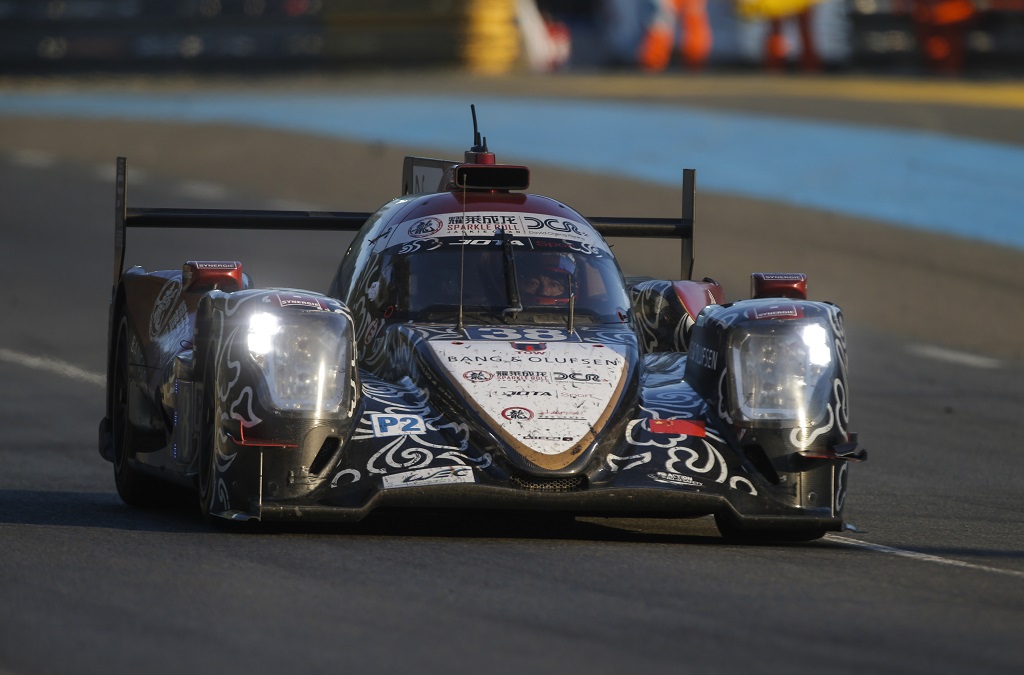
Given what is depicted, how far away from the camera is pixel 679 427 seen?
7.70 metres

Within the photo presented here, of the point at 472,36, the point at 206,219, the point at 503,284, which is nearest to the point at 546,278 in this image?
the point at 503,284

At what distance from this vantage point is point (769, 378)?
7773 millimetres

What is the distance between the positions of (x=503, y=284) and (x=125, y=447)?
78.9 inches

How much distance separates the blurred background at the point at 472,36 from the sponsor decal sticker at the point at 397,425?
77.8 feet

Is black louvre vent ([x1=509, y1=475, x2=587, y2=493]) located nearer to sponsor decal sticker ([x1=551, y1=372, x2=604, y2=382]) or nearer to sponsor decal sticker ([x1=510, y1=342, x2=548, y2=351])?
sponsor decal sticker ([x1=551, y1=372, x2=604, y2=382])

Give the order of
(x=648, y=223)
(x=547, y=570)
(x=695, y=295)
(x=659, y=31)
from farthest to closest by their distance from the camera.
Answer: (x=659, y=31) → (x=648, y=223) → (x=695, y=295) → (x=547, y=570)

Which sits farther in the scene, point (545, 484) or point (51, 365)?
point (51, 365)

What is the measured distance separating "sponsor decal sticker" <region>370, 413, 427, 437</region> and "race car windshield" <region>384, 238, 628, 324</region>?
90 centimetres

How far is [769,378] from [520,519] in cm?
127

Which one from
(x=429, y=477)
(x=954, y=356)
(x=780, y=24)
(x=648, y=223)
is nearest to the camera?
(x=429, y=477)

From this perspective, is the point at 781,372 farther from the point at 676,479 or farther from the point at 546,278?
the point at 546,278

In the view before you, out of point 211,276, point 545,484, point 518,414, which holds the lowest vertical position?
point 545,484

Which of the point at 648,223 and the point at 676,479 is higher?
the point at 648,223

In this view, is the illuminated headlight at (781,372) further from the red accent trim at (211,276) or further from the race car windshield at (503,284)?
the red accent trim at (211,276)
